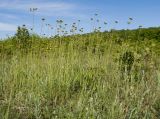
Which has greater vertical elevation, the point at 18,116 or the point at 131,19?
the point at 131,19

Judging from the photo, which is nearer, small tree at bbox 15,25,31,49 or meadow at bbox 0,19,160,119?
meadow at bbox 0,19,160,119

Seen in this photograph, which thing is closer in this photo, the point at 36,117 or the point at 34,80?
the point at 36,117

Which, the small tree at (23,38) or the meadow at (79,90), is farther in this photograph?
the small tree at (23,38)

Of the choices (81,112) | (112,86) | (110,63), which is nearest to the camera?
(81,112)

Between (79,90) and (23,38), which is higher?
(23,38)

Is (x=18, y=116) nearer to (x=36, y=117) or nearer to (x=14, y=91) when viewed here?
(x=36, y=117)

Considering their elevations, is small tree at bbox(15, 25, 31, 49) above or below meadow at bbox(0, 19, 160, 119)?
above

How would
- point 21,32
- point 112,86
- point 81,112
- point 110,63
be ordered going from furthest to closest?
point 21,32 → point 110,63 → point 112,86 → point 81,112

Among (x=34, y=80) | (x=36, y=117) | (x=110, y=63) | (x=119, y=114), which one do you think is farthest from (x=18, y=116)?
(x=110, y=63)

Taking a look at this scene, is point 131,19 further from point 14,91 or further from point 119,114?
point 119,114

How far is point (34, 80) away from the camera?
24.6 ft

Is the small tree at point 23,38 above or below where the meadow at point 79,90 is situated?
above

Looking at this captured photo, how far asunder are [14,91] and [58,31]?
3.09 metres

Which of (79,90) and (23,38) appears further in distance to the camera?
(23,38)
